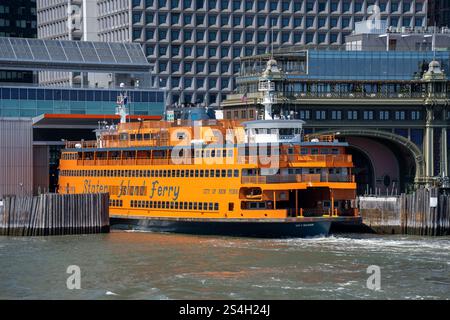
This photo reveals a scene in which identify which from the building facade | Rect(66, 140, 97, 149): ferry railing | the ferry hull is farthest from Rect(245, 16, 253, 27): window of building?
the ferry hull

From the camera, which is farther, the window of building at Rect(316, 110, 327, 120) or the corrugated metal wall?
the window of building at Rect(316, 110, 327, 120)

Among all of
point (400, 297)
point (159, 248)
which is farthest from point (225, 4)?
point (400, 297)

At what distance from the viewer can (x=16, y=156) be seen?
4459 inches

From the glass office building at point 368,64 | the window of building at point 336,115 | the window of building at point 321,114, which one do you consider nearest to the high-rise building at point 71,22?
the glass office building at point 368,64

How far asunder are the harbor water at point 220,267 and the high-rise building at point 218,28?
6527 centimetres

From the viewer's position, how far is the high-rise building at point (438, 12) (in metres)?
179

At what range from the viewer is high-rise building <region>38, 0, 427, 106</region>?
523ft

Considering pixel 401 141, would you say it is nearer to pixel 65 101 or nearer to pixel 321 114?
pixel 321 114

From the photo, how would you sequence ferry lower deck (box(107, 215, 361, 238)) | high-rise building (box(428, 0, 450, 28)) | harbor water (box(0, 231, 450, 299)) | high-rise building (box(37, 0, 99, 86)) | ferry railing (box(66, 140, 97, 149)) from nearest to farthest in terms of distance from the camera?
harbor water (box(0, 231, 450, 299))
ferry lower deck (box(107, 215, 361, 238))
ferry railing (box(66, 140, 97, 149))
high-rise building (box(37, 0, 99, 86))
high-rise building (box(428, 0, 450, 28))

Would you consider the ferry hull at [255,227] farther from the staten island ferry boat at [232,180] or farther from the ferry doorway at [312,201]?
the ferry doorway at [312,201]

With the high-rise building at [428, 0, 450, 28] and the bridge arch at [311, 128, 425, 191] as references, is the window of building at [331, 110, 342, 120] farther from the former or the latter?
the high-rise building at [428, 0, 450, 28]

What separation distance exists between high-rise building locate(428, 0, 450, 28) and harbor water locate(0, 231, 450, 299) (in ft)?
284
